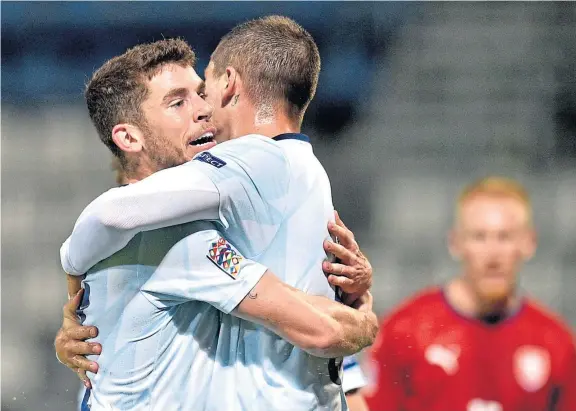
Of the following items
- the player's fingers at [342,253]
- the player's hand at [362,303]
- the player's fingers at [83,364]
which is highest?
the player's fingers at [342,253]

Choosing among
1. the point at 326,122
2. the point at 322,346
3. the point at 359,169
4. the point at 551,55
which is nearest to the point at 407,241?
the point at 359,169

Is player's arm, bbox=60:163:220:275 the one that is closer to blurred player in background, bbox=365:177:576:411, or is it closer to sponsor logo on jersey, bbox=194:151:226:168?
sponsor logo on jersey, bbox=194:151:226:168

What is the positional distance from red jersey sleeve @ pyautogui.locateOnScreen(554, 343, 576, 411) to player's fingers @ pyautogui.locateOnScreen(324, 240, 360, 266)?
85.3 inches

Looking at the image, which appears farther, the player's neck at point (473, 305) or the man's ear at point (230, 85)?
the player's neck at point (473, 305)

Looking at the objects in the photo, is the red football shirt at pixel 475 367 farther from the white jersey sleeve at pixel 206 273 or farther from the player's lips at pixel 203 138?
the white jersey sleeve at pixel 206 273

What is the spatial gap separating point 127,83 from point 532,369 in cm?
244

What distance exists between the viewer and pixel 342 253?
2352 mm

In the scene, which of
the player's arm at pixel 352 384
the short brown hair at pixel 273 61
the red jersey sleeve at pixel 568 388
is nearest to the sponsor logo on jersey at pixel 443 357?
the red jersey sleeve at pixel 568 388

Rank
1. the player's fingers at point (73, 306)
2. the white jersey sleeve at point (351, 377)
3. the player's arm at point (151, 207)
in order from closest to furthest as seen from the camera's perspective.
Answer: the player's arm at point (151, 207)
the player's fingers at point (73, 306)
the white jersey sleeve at point (351, 377)

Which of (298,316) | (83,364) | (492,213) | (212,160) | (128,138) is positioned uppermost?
(212,160)

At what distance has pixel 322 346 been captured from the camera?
2158 millimetres

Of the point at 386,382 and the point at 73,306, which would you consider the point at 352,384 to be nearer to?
the point at 386,382

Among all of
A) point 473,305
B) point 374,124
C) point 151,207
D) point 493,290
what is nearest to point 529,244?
point 493,290

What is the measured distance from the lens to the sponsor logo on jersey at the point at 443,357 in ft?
13.7
